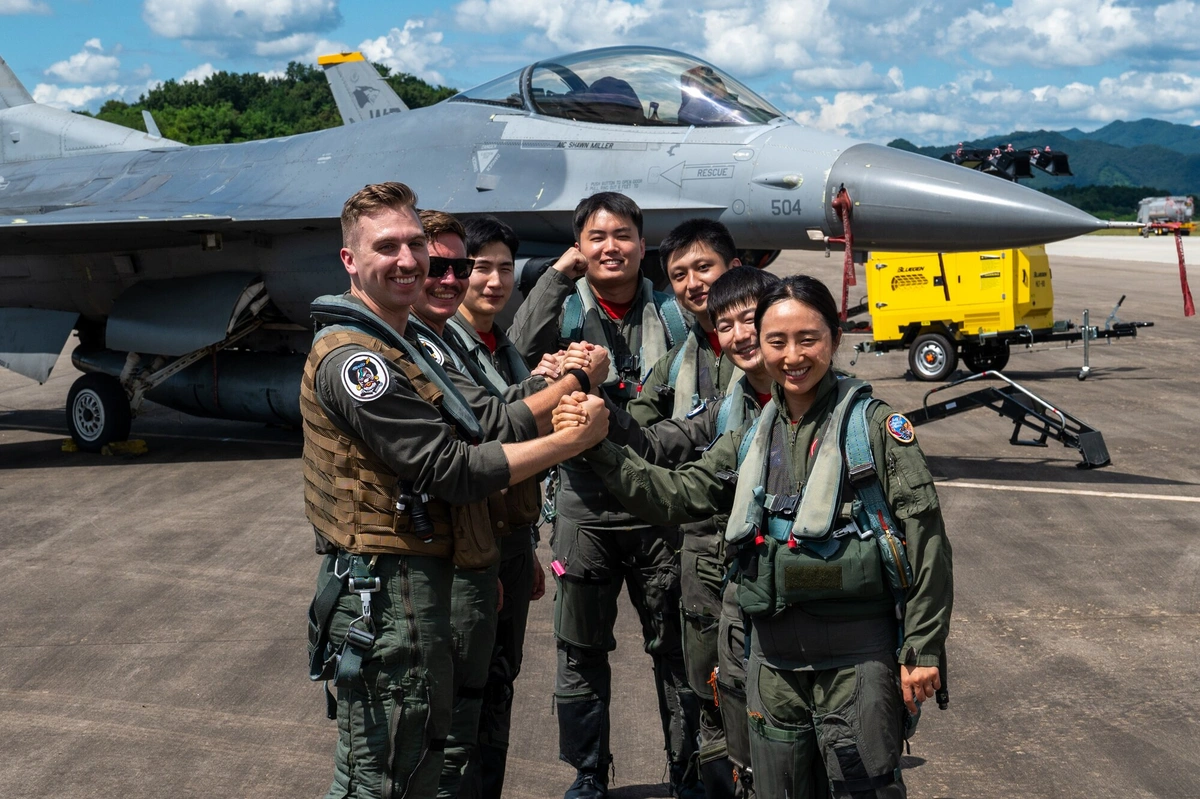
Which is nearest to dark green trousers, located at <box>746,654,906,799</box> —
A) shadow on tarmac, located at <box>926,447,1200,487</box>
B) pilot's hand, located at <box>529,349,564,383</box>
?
pilot's hand, located at <box>529,349,564,383</box>

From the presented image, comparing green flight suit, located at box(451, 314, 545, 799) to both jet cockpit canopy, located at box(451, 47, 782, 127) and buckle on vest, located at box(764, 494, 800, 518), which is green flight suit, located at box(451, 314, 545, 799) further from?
jet cockpit canopy, located at box(451, 47, 782, 127)

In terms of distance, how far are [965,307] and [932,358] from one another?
2.58 feet

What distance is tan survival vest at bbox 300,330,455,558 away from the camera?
121 inches

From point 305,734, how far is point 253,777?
438 mm

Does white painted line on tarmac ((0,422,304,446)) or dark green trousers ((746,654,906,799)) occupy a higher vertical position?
dark green trousers ((746,654,906,799))

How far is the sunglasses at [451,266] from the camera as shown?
3.64m

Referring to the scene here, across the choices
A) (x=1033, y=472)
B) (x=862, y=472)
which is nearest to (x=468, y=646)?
(x=862, y=472)

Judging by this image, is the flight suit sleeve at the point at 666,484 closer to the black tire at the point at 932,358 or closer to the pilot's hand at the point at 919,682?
the pilot's hand at the point at 919,682

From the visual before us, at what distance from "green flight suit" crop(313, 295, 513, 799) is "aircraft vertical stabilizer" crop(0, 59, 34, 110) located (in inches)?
582

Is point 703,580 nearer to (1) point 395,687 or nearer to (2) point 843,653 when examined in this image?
(2) point 843,653

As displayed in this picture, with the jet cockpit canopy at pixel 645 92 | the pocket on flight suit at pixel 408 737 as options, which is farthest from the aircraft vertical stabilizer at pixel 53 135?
the pocket on flight suit at pixel 408 737

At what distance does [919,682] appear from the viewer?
297 centimetres

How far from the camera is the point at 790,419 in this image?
3291 mm

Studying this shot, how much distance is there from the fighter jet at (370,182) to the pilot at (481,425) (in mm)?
5742
